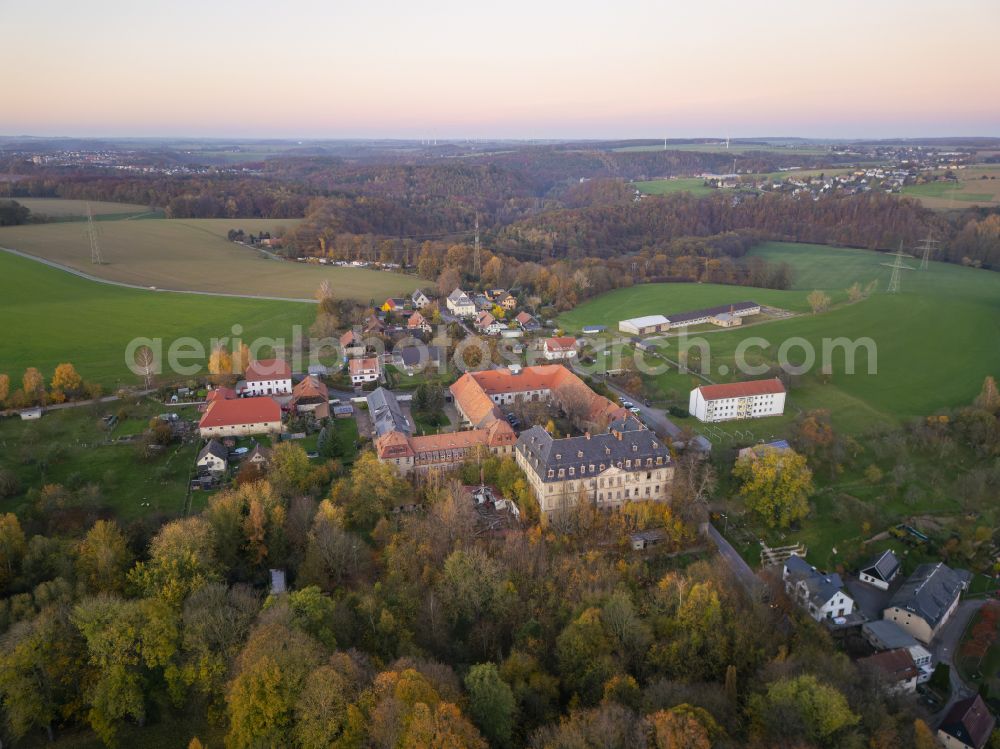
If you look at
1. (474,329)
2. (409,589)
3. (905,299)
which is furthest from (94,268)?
(905,299)

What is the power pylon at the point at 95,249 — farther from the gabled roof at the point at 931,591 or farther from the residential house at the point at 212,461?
the gabled roof at the point at 931,591

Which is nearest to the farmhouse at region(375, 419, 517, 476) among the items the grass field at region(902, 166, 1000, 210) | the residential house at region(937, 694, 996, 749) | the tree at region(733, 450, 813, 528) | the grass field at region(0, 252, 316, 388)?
the tree at region(733, 450, 813, 528)

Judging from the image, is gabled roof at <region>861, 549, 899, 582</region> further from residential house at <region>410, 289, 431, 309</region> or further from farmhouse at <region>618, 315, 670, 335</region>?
residential house at <region>410, 289, 431, 309</region>

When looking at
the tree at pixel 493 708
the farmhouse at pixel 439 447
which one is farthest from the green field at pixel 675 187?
the tree at pixel 493 708

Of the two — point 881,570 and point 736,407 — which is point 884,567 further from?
point 736,407

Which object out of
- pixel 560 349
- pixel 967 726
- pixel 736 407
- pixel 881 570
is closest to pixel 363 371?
pixel 560 349
